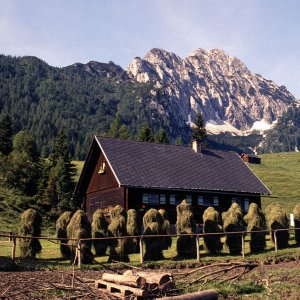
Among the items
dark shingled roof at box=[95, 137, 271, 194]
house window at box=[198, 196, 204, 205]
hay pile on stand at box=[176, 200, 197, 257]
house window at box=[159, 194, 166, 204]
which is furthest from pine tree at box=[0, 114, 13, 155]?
hay pile on stand at box=[176, 200, 197, 257]

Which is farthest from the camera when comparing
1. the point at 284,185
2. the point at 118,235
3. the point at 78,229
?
the point at 284,185

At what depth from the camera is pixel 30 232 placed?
29328 mm

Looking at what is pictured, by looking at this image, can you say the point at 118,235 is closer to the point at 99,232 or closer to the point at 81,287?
the point at 99,232

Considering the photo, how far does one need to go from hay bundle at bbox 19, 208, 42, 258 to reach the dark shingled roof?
468 inches

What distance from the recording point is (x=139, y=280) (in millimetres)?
12953

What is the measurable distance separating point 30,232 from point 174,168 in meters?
20.1

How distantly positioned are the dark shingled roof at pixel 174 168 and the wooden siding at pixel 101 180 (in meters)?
2.10

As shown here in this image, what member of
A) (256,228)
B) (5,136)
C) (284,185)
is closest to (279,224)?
(256,228)

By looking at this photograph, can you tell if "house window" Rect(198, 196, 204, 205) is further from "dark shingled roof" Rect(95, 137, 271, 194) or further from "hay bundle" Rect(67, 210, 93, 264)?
"hay bundle" Rect(67, 210, 93, 264)

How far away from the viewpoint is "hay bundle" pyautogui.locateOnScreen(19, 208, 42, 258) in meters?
28.3

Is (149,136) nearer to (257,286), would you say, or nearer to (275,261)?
(275,261)

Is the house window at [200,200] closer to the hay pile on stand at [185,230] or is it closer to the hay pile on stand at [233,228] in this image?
the hay pile on stand at [233,228]

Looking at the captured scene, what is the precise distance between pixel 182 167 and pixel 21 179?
102ft

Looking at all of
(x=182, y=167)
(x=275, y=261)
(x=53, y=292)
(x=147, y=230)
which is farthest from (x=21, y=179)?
(x=53, y=292)
